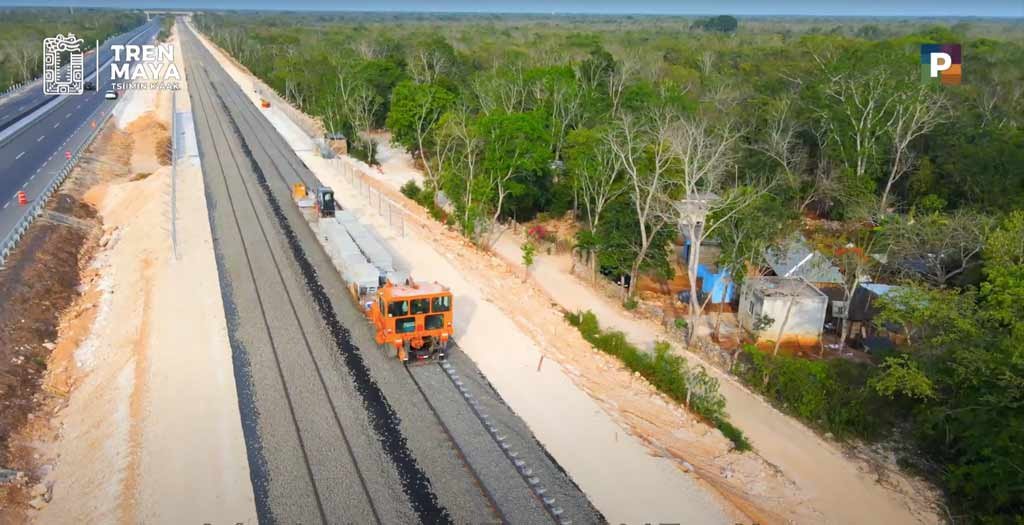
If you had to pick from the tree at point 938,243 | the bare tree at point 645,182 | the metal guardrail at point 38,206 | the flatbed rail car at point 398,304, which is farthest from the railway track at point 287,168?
the tree at point 938,243

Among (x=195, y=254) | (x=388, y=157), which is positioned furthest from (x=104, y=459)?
(x=388, y=157)

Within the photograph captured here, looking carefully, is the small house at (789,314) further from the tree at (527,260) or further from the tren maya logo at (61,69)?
the tren maya logo at (61,69)

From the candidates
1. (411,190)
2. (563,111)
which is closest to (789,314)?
(563,111)

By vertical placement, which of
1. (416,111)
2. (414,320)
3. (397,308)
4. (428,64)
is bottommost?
(414,320)

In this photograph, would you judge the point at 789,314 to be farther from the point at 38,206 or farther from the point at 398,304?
the point at 38,206

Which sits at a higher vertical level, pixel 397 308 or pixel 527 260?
pixel 397 308

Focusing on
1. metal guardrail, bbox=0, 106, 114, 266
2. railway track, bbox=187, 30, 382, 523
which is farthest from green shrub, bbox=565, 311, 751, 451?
metal guardrail, bbox=0, 106, 114, 266
